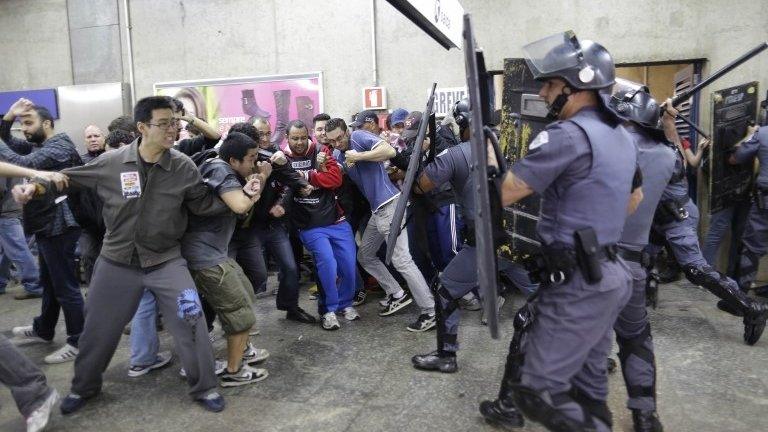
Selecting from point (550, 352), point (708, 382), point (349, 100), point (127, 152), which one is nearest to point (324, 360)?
point (127, 152)

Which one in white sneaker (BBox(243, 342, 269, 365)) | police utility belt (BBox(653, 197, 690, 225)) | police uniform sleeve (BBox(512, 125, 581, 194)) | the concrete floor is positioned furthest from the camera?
police utility belt (BBox(653, 197, 690, 225))

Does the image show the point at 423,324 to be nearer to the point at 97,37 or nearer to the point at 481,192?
the point at 481,192

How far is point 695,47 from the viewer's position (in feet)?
21.1

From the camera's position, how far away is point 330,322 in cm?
498

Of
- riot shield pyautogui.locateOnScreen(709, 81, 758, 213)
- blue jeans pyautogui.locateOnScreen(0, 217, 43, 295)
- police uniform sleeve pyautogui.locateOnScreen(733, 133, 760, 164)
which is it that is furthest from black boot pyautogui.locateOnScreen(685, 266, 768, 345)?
blue jeans pyautogui.locateOnScreen(0, 217, 43, 295)

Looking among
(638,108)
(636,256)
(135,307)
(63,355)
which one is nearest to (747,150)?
(638,108)

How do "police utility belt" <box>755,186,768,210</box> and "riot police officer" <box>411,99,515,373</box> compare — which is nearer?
"riot police officer" <box>411,99,515,373</box>

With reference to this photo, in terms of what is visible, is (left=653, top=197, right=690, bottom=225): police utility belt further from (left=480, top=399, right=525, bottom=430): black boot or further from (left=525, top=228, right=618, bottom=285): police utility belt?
(left=525, top=228, right=618, bottom=285): police utility belt

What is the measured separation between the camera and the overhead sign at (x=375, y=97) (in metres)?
7.35

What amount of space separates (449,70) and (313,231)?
10.5ft

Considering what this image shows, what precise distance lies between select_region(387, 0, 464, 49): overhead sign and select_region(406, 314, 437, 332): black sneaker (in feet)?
7.14

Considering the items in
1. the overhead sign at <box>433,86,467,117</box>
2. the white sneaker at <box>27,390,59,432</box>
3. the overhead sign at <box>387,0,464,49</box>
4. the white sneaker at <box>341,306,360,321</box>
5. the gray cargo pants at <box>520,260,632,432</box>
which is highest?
the overhead sign at <box>387,0,464,49</box>

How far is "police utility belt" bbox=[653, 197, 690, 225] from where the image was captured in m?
4.55

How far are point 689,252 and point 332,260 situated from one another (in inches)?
111
